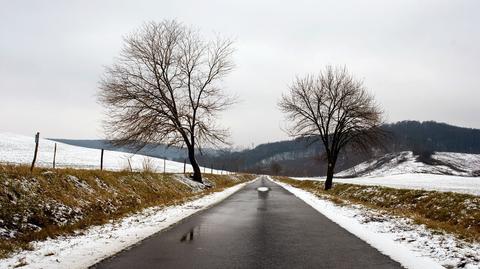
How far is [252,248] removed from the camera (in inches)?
337

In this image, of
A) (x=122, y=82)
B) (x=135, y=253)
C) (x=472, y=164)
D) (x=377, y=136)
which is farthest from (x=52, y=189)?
(x=472, y=164)

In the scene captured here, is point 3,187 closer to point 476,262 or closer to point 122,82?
point 476,262

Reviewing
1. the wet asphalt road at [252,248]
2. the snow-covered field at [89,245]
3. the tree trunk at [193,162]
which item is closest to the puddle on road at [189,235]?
the wet asphalt road at [252,248]

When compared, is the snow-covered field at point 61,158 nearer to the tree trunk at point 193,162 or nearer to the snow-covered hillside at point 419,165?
the tree trunk at point 193,162

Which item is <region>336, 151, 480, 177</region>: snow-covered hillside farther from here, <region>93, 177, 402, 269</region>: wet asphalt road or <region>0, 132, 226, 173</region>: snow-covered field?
<region>93, 177, 402, 269</region>: wet asphalt road

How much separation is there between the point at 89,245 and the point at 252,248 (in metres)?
3.27

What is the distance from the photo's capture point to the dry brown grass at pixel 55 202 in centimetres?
967

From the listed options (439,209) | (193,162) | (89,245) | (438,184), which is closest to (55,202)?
(89,245)

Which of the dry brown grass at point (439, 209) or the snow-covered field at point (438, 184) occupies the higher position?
the snow-covered field at point (438, 184)

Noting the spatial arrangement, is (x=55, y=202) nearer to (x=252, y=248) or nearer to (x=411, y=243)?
(x=252, y=248)

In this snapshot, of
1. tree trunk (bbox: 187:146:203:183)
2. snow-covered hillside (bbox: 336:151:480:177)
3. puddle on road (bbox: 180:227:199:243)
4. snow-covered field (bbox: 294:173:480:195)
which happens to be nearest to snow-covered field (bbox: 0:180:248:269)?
puddle on road (bbox: 180:227:199:243)

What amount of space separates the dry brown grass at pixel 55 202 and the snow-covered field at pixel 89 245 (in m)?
0.41

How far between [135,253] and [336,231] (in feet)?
18.1

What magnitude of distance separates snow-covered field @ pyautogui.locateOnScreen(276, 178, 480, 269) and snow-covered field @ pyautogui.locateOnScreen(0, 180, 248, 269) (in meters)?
5.15
